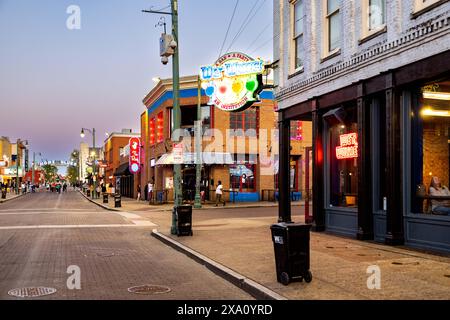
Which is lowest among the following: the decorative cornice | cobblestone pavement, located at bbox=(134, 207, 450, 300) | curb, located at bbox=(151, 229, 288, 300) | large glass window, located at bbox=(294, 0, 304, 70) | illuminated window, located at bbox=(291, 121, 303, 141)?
curb, located at bbox=(151, 229, 288, 300)

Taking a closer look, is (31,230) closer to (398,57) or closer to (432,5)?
(398,57)

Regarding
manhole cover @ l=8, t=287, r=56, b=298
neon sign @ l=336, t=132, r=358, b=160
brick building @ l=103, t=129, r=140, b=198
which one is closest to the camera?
manhole cover @ l=8, t=287, r=56, b=298

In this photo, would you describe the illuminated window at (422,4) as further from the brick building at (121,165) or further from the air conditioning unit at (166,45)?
the brick building at (121,165)

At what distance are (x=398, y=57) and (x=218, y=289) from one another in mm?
7141

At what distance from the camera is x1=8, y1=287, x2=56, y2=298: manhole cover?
773cm

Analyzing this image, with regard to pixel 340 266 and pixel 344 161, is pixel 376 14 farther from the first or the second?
pixel 340 266

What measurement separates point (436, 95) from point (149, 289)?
800cm

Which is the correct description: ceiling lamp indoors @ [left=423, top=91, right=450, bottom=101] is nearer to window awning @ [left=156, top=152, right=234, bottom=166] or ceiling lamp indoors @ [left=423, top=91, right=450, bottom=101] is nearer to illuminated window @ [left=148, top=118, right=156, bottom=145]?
window awning @ [left=156, top=152, right=234, bottom=166]

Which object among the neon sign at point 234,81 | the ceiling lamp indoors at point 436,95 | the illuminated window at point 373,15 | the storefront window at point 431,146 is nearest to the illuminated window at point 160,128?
the neon sign at point 234,81

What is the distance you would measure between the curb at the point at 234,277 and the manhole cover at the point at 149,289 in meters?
1.21

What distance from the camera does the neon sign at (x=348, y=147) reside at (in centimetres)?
1445

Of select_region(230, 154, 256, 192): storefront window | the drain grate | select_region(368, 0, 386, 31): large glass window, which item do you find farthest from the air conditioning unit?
select_region(230, 154, 256, 192): storefront window

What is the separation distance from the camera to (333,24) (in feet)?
49.9

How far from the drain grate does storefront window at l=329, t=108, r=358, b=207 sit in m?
7.90
